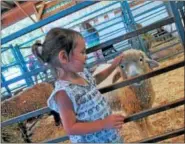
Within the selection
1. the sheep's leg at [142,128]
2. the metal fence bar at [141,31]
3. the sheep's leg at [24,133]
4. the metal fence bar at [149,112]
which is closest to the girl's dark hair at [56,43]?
the metal fence bar at [141,31]

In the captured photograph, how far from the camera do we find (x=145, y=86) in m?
2.73

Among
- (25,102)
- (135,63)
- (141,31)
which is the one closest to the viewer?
(141,31)

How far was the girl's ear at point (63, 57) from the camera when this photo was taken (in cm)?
124

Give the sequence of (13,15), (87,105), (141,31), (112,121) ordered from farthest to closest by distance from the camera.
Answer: (13,15), (141,31), (87,105), (112,121)

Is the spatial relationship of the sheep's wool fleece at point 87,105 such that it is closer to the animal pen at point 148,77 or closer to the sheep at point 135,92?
the animal pen at point 148,77

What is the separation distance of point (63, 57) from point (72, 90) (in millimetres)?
151

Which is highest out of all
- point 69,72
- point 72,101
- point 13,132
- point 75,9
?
point 75,9

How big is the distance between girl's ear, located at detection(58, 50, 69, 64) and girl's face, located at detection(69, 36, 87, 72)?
0.07 ft

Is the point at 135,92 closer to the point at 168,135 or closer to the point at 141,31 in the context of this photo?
the point at 168,135

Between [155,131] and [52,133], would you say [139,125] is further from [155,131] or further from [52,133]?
[52,133]

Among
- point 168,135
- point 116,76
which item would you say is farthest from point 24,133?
point 168,135

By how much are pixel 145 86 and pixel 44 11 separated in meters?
6.71

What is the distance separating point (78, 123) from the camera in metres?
1.23

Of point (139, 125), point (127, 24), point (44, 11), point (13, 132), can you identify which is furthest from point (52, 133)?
point (44, 11)
